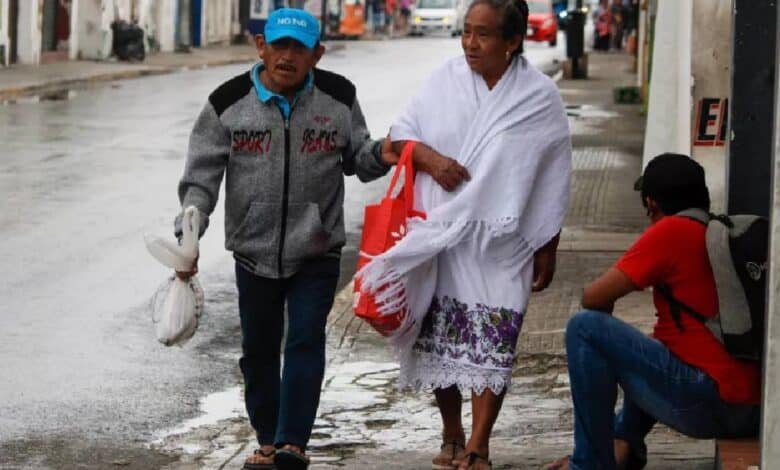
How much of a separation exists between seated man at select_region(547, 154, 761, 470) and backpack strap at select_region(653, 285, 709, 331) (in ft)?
0.04

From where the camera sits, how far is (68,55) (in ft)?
139

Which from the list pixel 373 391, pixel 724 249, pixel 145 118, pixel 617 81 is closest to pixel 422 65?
pixel 617 81

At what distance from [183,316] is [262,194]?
498mm

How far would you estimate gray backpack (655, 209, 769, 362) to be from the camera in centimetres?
606

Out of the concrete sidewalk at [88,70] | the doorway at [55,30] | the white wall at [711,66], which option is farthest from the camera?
the doorway at [55,30]

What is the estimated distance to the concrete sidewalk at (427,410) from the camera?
24.8 ft

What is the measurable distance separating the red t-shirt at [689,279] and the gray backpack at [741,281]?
63 millimetres

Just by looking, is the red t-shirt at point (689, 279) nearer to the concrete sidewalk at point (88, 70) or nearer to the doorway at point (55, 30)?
the concrete sidewalk at point (88, 70)

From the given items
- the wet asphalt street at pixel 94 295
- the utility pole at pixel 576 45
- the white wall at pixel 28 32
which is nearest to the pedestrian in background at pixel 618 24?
the utility pole at pixel 576 45

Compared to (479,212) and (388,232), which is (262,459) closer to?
(388,232)

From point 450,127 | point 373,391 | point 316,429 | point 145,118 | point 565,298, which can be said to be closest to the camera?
point 450,127

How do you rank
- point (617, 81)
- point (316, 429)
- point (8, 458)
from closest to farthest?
point (8, 458) < point (316, 429) < point (617, 81)

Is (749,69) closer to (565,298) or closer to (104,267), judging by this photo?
(565,298)

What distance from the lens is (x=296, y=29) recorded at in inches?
269
